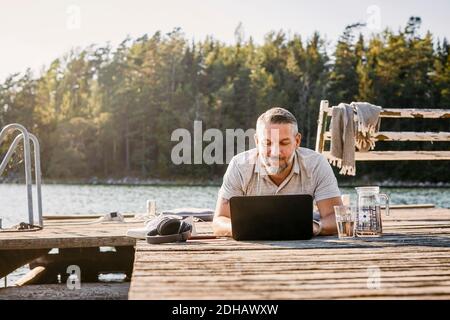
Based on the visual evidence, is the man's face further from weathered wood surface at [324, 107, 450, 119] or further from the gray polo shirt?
weathered wood surface at [324, 107, 450, 119]

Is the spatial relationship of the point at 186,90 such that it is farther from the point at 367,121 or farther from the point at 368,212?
the point at 368,212

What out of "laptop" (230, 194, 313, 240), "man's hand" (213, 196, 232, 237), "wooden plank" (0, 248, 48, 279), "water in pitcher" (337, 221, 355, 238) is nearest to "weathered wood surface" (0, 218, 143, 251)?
"wooden plank" (0, 248, 48, 279)

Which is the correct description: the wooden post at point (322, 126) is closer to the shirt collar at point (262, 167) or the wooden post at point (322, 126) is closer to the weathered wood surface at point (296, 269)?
the shirt collar at point (262, 167)

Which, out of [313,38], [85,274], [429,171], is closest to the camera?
[85,274]

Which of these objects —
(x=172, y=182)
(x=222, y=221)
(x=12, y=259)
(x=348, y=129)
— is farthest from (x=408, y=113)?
(x=172, y=182)

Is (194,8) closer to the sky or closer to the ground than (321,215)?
closer to the sky

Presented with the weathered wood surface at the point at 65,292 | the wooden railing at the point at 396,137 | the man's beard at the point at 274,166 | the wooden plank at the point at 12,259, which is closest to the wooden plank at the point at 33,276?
the wooden plank at the point at 12,259

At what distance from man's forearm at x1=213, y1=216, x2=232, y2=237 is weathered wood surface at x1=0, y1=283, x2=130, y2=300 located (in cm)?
110

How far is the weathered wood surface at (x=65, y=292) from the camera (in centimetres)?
443

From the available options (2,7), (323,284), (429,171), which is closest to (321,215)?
(323,284)

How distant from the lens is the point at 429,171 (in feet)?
145

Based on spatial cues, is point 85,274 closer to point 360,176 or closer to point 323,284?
point 323,284

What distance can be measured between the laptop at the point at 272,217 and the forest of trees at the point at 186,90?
43737 mm
